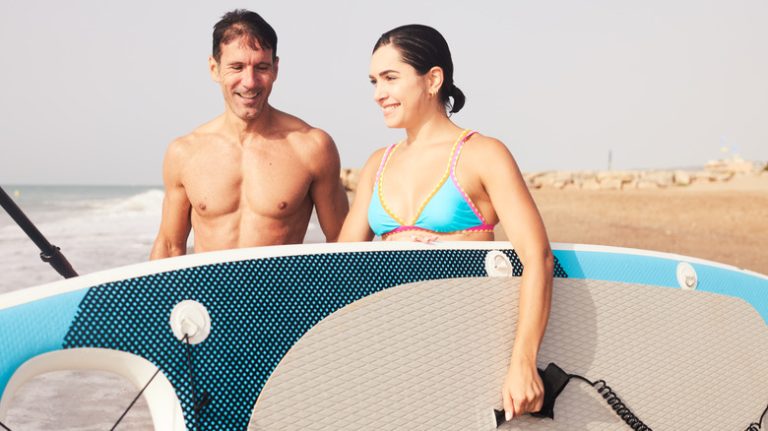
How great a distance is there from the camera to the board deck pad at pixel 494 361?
6.47 feet

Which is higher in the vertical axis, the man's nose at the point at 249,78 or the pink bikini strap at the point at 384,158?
the man's nose at the point at 249,78

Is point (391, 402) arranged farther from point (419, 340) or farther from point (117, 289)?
point (117, 289)

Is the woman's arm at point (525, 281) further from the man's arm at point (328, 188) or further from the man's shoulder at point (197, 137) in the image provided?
the man's shoulder at point (197, 137)

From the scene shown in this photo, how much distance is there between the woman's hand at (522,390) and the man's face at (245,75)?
5.13 ft

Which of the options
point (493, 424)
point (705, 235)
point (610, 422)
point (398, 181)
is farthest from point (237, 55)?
point (705, 235)

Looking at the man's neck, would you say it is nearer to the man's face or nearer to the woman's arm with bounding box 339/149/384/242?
the man's face

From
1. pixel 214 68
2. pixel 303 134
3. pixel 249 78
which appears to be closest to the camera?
pixel 249 78

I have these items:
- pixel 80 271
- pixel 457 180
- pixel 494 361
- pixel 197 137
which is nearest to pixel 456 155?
pixel 457 180

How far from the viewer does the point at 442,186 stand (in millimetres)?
2186

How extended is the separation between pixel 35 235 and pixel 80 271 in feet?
21.7

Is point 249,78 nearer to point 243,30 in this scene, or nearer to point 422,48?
point 243,30

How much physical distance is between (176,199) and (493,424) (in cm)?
179

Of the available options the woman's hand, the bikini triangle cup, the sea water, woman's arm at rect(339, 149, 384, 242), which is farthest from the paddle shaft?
the sea water

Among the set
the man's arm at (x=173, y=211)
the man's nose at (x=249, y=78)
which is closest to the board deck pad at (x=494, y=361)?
the man's nose at (x=249, y=78)
